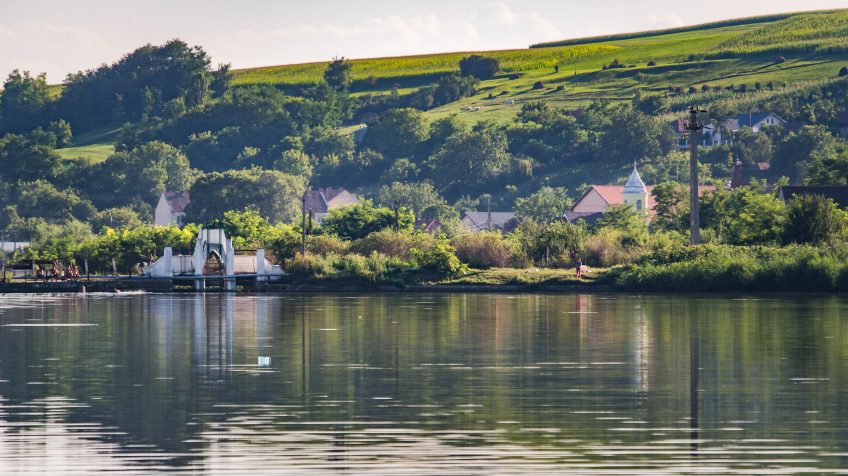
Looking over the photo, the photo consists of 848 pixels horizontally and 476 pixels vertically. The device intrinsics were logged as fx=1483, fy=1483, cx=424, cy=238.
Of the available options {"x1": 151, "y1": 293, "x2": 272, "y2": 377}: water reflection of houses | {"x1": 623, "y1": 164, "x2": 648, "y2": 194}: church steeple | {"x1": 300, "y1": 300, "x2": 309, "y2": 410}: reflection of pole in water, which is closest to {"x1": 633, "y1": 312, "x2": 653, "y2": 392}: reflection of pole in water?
{"x1": 300, "y1": 300, "x2": 309, "y2": 410}: reflection of pole in water

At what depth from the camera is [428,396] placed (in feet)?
106

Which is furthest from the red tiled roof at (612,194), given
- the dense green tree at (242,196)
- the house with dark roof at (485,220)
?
the dense green tree at (242,196)

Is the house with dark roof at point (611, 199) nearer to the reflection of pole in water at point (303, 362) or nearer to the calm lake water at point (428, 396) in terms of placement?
the calm lake water at point (428, 396)

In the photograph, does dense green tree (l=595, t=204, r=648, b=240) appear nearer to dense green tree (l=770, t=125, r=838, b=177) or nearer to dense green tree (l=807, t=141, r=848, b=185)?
dense green tree (l=807, t=141, r=848, b=185)

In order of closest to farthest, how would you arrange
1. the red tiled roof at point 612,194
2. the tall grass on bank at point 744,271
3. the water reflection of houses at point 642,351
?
the water reflection of houses at point 642,351 → the tall grass on bank at point 744,271 → the red tiled roof at point 612,194

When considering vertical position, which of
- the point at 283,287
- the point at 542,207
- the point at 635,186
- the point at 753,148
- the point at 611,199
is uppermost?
the point at 753,148

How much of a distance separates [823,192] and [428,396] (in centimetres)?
8638

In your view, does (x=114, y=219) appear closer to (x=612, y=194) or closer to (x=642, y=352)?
(x=612, y=194)

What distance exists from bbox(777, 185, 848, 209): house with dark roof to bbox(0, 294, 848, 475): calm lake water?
53.3 m

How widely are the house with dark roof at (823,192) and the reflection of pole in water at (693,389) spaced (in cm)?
6264

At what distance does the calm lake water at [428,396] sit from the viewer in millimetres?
24031

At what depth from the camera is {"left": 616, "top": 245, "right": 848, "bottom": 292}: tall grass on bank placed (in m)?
87.2

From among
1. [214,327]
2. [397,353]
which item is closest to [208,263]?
[214,327]

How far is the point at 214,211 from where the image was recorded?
183 metres
